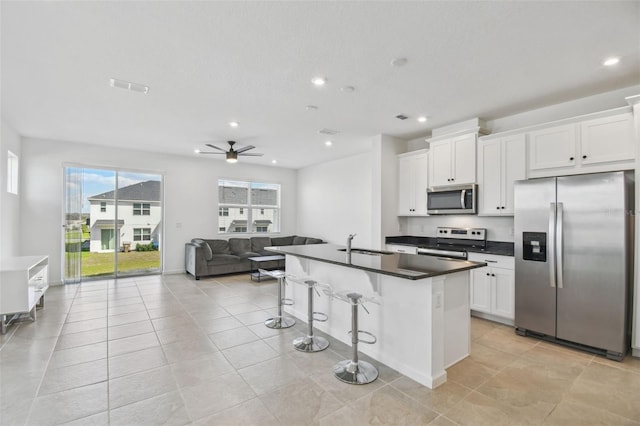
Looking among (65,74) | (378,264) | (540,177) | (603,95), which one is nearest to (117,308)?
(65,74)

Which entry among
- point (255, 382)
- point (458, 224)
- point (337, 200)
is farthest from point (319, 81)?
point (337, 200)

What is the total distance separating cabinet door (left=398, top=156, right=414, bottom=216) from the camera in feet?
17.4

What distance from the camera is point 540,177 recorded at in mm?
3750

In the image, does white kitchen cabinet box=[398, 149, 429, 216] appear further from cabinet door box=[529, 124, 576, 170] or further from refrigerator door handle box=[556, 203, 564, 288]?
refrigerator door handle box=[556, 203, 564, 288]

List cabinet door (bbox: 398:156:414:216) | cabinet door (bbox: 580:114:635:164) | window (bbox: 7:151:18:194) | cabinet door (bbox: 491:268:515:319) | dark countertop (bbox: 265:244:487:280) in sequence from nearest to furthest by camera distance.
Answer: dark countertop (bbox: 265:244:487:280)
cabinet door (bbox: 580:114:635:164)
cabinet door (bbox: 491:268:515:319)
window (bbox: 7:151:18:194)
cabinet door (bbox: 398:156:414:216)

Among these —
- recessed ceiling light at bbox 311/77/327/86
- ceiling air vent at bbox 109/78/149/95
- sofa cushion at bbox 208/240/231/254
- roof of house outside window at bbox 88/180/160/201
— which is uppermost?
recessed ceiling light at bbox 311/77/327/86

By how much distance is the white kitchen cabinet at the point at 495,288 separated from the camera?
12.3ft

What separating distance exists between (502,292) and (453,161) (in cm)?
200

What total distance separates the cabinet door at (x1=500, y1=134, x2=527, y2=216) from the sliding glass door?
695 cm

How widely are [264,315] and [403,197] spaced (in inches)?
122

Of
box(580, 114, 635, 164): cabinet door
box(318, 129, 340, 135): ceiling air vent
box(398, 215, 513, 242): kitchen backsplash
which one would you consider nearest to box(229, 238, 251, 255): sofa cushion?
box(318, 129, 340, 135): ceiling air vent

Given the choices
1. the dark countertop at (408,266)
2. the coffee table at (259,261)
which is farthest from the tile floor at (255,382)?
the coffee table at (259,261)

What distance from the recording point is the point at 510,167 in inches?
158

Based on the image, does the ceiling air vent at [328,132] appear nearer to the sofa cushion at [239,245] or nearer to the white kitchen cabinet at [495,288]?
the white kitchen cabinet at [495,288]
